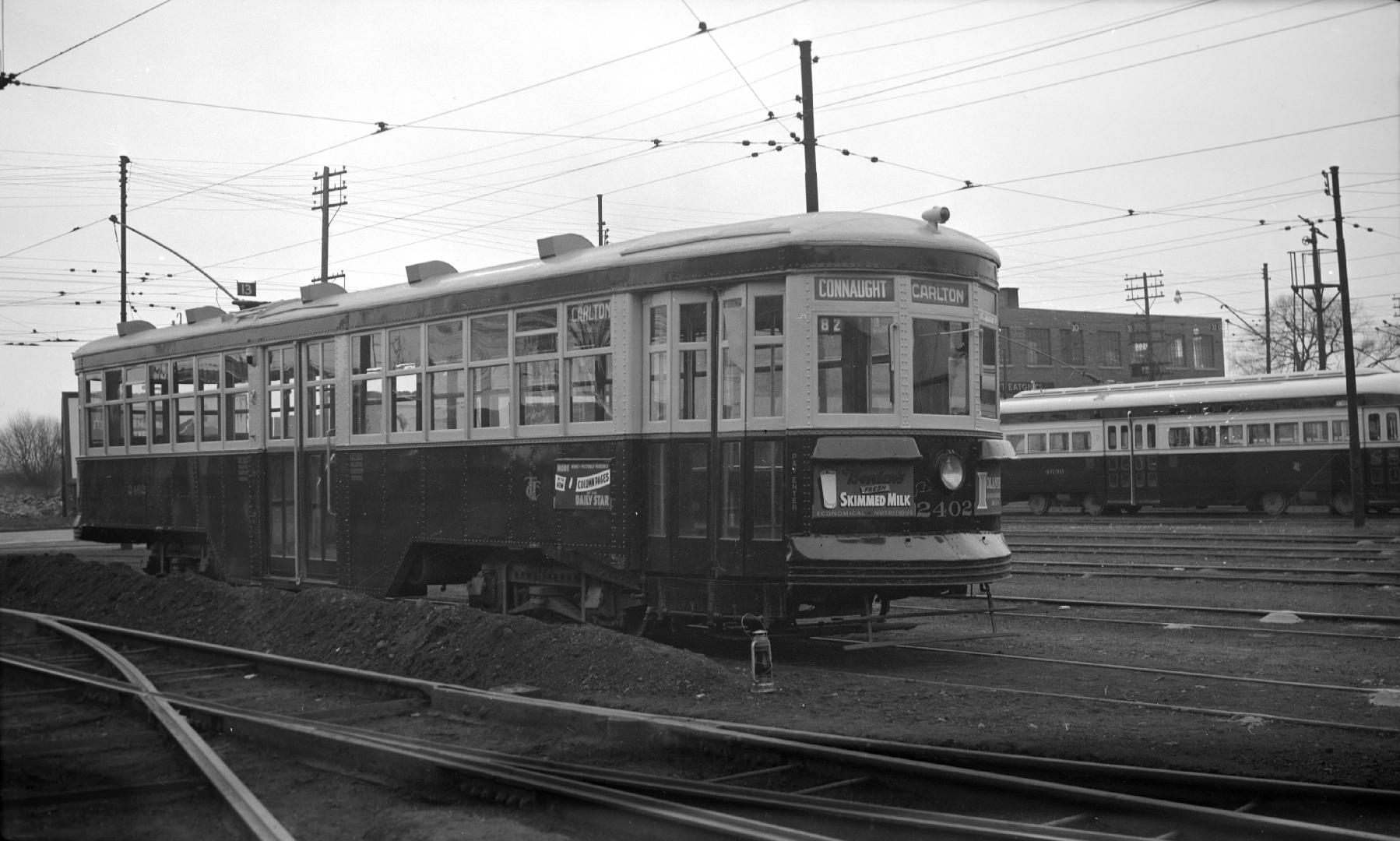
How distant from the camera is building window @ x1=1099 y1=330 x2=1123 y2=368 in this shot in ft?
228

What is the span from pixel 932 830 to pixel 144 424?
1506 centimetres

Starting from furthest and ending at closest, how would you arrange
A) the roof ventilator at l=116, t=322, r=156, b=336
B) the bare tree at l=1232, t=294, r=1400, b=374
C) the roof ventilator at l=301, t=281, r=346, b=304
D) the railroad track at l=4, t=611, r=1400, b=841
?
1. the bare tree at l=1232, t=294, r=1400, b=374
2. the roof ventilator at l=116, t=322, r=156, b=336
3. the roof ventilator at l=301, t=281, r=346, b=304
4. the railroad track at l=4, t=611, r=1400, b=841

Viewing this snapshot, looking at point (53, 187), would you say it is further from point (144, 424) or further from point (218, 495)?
point (144, 424)

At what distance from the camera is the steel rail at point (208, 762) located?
5.61 meters

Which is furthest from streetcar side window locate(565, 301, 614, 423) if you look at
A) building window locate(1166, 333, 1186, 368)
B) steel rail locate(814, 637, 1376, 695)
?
building window locate(1166, 333, 1186, 368)

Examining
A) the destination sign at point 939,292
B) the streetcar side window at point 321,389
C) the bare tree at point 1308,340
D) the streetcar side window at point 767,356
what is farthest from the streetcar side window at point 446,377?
the bare tree at point 1308,340

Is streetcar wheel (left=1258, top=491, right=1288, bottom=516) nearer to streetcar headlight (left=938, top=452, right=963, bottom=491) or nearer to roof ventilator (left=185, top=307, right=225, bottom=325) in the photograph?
streetcar headlight (left=938, top=452, right=963, bottom=491)

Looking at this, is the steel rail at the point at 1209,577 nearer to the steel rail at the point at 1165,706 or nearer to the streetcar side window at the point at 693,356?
the steel rail at the point at 1165,706

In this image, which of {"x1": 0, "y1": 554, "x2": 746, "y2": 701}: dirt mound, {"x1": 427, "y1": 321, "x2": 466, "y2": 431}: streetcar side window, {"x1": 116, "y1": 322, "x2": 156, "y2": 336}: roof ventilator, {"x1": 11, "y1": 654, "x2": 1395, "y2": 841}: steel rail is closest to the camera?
{"x1": 11, "y1": 654, "x2": 1395, "y2": 841}: steel rail

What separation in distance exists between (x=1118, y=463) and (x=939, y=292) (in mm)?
26174

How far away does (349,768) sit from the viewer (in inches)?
279

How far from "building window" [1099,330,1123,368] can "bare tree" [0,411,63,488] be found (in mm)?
57615

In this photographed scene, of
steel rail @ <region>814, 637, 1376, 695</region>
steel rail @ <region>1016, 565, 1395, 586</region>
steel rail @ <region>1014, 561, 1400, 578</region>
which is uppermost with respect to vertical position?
steel rail @ <region>1014, 561, 1400, 578</region>

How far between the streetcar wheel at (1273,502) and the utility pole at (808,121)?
55.8ft
